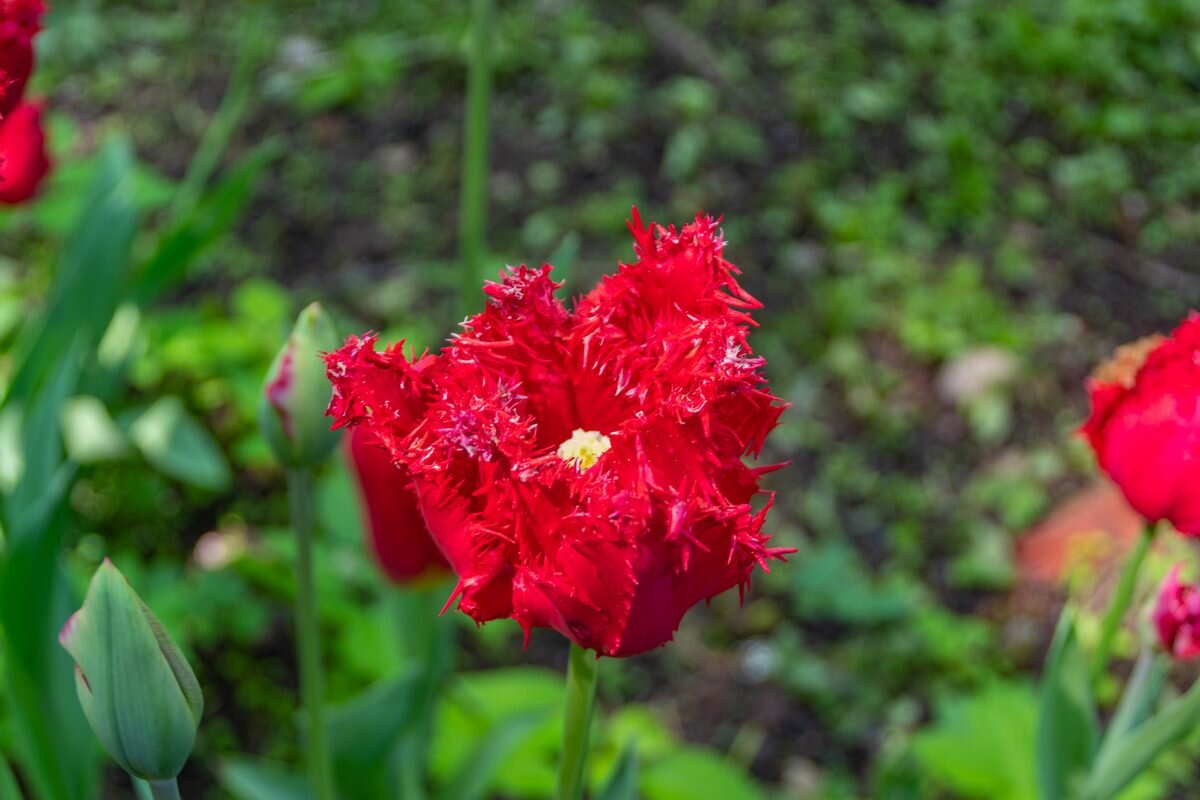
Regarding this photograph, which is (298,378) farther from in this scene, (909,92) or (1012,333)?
(909,92)

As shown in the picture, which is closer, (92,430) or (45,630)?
(45,630)

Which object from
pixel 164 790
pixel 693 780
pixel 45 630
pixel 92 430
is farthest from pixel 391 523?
pixel 92 430

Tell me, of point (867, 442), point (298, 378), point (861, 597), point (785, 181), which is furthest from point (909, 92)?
point (298, 378)

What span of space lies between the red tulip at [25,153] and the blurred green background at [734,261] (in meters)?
0.18

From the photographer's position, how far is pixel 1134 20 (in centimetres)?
288

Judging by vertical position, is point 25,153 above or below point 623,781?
above

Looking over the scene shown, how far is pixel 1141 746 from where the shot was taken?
0.80m

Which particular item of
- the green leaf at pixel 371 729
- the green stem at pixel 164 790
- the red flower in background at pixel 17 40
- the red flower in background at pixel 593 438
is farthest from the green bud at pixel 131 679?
the green leaf at pixel 371 729

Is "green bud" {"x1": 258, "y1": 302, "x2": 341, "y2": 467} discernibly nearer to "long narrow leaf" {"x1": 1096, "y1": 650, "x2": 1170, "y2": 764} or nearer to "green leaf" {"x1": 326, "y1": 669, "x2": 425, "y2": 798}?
"green leaf" {"x1": 326, "y1": 669, "x2": 425, "y2": 798}

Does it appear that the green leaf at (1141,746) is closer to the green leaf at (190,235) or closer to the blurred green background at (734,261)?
the blurred green background at (734,261)

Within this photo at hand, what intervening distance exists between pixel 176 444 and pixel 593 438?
1.14m

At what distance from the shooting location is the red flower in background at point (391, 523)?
95 cm

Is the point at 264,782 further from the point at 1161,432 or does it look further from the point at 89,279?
the point at 1161,432

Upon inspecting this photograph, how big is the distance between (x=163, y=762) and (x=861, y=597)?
140cm
